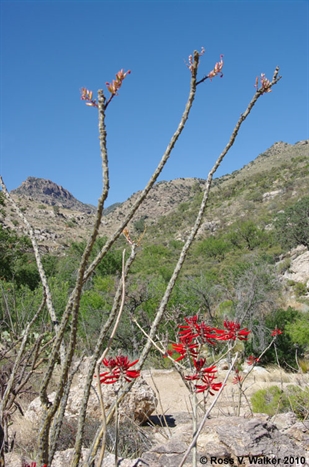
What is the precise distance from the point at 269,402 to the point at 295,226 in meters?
19.1

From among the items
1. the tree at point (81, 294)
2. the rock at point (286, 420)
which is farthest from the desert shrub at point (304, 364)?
the tree at point (81, 294)

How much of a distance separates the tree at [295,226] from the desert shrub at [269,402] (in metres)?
17.8

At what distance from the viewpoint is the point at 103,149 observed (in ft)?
3.38

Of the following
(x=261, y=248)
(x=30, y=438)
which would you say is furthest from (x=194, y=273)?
(x=30, y=438)

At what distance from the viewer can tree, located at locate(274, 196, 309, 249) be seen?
79.0 feet

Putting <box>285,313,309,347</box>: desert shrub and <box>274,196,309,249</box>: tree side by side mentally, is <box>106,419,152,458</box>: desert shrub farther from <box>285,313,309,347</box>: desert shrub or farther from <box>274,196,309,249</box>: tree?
<box>274,196,309,249</box>: tree

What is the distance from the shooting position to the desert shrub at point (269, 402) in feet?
21.7

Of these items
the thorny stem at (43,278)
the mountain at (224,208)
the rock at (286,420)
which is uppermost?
the mountain at (224,208)

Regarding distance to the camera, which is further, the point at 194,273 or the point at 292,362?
the point at 194,273

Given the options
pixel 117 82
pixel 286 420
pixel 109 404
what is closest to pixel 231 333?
pixel 117 82

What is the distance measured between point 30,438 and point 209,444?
383 centimetres

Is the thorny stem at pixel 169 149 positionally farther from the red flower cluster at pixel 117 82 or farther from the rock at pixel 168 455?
the rock at pixel 168 455

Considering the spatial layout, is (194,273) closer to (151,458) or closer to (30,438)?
(30,438)

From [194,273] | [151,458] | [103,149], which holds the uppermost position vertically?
[194,273]
